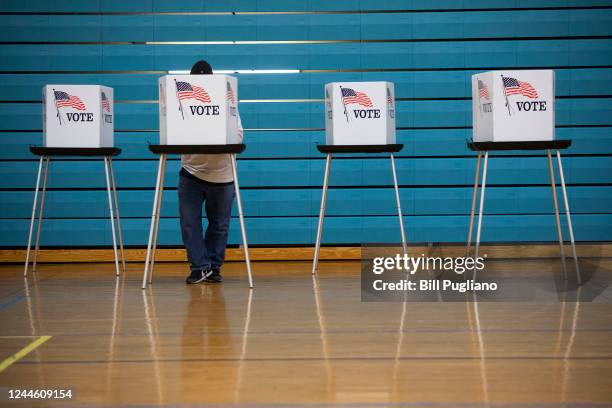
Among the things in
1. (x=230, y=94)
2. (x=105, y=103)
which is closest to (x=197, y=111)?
(x=230, y=94)

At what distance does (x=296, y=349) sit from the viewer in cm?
320

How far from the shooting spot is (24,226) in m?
6.73

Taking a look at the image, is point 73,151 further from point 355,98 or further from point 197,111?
point 355,98

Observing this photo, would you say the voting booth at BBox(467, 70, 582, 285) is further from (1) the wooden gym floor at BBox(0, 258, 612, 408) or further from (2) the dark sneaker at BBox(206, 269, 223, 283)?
(2) the dark sneaker at BBox(206, 269, 223, 283)

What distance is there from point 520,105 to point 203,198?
194 cm

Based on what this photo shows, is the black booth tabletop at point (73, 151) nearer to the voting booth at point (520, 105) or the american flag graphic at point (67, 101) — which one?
the american flag graphic at point (67, 101)

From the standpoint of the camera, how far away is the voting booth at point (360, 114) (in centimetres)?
550

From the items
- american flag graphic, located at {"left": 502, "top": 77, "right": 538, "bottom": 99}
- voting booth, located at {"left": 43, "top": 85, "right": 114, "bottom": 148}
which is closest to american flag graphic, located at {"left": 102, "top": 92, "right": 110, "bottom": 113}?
voting booth, located at {"left": 43, "top": 85, "right": 114, "bottom": 148}

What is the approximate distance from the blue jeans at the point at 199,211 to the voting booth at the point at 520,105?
1.61 metres

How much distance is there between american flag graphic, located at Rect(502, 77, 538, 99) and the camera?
492 centimetres

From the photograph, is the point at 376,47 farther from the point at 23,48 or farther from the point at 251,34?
the point at 23,48

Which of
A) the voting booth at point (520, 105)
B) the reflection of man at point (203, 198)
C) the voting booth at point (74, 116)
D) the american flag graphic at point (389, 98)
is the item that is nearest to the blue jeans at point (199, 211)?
the reflection of man at point (203, 198)

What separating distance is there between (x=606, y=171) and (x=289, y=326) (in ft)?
12.8

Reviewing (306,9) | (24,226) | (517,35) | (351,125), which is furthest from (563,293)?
(24,226)
